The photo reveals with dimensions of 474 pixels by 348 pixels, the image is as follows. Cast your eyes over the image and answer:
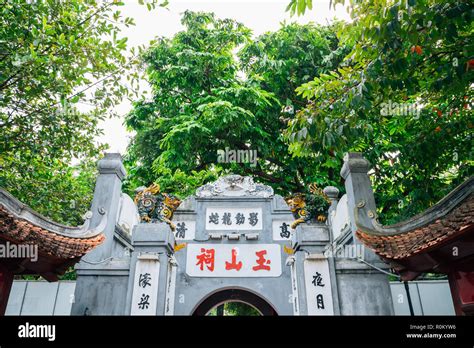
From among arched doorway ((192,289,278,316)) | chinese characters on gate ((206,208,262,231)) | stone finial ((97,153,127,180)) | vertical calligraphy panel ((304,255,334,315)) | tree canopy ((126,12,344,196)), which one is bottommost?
vertical calligraphy panel ((304,255,334,315))

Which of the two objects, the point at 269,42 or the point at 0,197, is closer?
the point at 0,197

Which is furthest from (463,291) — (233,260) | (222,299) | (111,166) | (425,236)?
(222,299)

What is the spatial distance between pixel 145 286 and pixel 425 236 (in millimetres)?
4624

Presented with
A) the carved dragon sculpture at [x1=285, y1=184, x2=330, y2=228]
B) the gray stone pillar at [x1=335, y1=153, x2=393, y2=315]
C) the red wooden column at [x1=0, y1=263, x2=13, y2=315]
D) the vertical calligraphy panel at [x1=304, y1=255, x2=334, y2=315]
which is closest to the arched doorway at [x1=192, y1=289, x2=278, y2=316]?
the vertical calligraphy panel at [x1=304, y1=255, x2=334, y2=315]

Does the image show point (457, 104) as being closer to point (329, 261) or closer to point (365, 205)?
point (365, 205)

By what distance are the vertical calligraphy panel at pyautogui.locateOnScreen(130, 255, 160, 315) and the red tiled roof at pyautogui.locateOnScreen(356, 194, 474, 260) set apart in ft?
11.9

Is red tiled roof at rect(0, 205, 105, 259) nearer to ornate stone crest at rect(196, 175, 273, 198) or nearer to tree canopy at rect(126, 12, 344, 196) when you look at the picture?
ornate stone crest at rect(196, 175, 273, 198)

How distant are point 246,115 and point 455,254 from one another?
300 inches

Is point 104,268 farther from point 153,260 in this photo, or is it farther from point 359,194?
point 359,194

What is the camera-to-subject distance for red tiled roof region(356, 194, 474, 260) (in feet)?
13.6

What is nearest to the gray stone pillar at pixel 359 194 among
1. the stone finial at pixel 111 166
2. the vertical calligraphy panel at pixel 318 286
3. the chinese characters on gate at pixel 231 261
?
the vertical calligraphy panel at pixel 318 286

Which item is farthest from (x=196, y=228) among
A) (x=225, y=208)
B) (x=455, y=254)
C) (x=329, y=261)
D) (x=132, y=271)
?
(x=455, y=254)

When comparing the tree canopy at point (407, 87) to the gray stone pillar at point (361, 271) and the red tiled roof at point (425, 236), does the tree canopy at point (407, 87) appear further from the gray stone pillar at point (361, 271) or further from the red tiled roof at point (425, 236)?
the red tiled roof at point (425, 236)

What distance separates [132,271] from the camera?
654 cm
